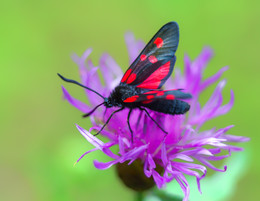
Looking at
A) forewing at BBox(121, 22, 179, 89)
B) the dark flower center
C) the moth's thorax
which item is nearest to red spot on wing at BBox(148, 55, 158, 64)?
forewing at BBox(121, 22, 179, 89)

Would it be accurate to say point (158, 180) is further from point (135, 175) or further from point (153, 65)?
point (153, 65)

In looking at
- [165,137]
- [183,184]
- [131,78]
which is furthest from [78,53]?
[183,184]

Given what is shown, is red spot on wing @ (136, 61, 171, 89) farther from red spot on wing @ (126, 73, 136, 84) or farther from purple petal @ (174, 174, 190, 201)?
purple petal @ (174, 174, 190, 201)

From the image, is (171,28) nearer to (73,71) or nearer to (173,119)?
(173,119)

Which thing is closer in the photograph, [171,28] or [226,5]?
[171,28]

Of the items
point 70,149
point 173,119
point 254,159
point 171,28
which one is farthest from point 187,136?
point 254,159
